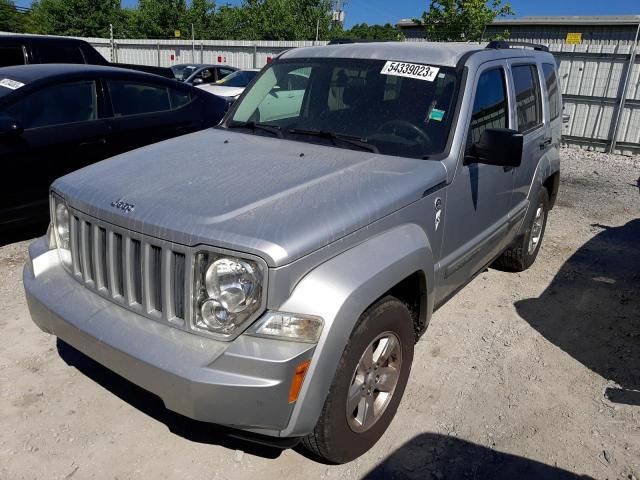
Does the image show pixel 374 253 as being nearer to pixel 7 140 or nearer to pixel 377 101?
pixel 377 101

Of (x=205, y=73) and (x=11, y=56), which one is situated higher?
(x=11, y=56)

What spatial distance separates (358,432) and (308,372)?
2.27 feet

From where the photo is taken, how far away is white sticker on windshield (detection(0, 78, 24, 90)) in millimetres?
4967

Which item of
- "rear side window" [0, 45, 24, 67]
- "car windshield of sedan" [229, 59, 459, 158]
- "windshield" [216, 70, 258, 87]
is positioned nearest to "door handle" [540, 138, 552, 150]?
"car windshield of sedan" [229, 59, 459, 158]

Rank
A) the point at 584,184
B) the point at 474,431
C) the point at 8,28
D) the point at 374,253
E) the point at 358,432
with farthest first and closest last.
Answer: the point at 8,28 → the point at 584,184 → the point at 474,431 → the point at 358,432 → the point at 374,253

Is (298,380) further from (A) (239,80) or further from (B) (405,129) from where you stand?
(A) (239,80)

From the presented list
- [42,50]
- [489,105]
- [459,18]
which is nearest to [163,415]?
[489,105]

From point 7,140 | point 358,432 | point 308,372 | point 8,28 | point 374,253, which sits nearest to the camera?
point 308,372

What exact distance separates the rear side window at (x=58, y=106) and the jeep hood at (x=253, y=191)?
93.9 inches

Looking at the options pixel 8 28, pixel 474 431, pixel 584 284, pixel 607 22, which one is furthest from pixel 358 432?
pixel 8 28

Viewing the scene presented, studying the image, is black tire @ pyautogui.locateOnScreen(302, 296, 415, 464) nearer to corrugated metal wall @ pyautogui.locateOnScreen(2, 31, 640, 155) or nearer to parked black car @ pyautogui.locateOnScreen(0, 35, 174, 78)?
parked black car @ pyautogui.locateOnScreen(0, 35, 174, 78)

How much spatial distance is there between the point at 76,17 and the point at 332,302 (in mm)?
48425

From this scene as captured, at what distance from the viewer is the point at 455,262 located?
3.32 meters

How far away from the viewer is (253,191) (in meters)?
2.48
